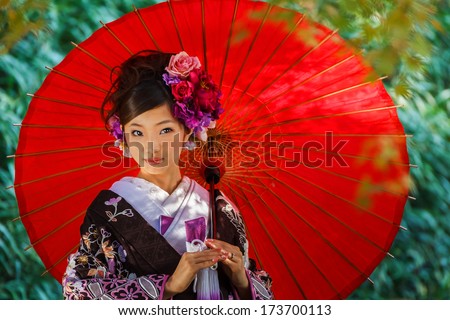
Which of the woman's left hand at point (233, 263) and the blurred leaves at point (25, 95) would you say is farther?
the blurred leaves at point (25, 95)

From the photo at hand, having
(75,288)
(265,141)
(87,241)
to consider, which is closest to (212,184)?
(265,141)

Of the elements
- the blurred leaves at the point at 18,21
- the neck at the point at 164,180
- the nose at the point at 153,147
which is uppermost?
the blurred leaves at the point at 18,21

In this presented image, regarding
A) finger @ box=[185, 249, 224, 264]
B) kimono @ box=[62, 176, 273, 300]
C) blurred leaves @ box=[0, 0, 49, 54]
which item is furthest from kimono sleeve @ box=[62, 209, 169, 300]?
blurred leaves @ box=[0, 0, 49, 54]

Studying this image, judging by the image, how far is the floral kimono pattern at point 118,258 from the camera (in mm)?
2781

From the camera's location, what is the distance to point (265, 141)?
126 inches

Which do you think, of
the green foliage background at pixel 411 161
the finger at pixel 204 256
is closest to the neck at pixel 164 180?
the finger at pixel 204 256

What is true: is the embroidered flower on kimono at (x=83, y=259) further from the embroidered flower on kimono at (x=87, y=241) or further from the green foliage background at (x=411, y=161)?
the green foliage background at (x=411, y=161)

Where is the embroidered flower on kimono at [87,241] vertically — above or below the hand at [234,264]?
above

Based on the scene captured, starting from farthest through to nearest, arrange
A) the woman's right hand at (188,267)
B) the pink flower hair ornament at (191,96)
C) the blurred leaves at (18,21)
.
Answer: the pink flower hair ornament at (191,96)
the woman's right hand at (188,267)
the blurred leaves at (18,21)

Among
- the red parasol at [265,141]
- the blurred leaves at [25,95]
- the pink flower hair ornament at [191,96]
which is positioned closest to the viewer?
the pink flower hair ornament at [191,96]

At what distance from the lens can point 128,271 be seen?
2873 mm

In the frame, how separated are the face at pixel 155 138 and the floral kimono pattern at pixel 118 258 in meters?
0.18

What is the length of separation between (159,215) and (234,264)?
1.04 feet

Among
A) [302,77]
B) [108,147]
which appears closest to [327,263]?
[302,77]
